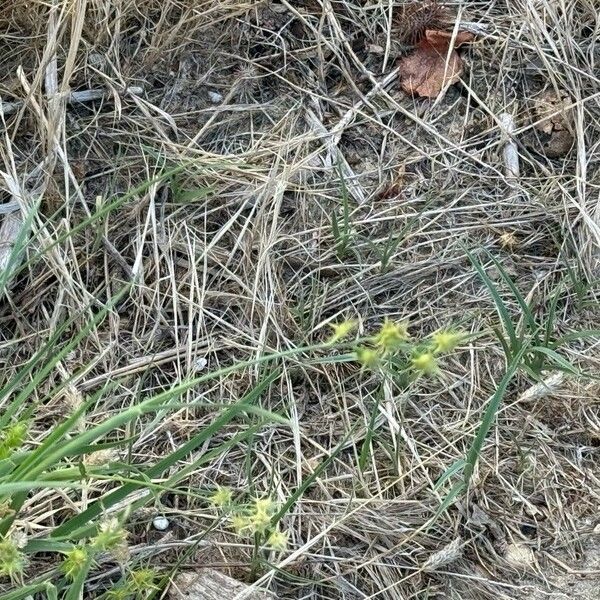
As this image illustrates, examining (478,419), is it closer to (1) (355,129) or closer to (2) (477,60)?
(1) (355,129)

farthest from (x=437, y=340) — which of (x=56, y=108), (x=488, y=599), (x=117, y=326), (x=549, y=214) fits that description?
(x=56, y=108)

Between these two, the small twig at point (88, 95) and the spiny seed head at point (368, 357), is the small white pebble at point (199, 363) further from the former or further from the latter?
the spiny seed head at point (368, 357)

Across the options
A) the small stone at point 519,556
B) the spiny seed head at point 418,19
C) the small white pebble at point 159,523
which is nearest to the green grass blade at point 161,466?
the small white pebble at point 159,523

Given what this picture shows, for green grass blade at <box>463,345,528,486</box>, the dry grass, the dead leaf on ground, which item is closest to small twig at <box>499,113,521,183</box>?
the dry grass

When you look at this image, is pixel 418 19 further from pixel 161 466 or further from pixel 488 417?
pixel 161 466

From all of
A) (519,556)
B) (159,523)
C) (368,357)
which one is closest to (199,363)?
(159,523)
